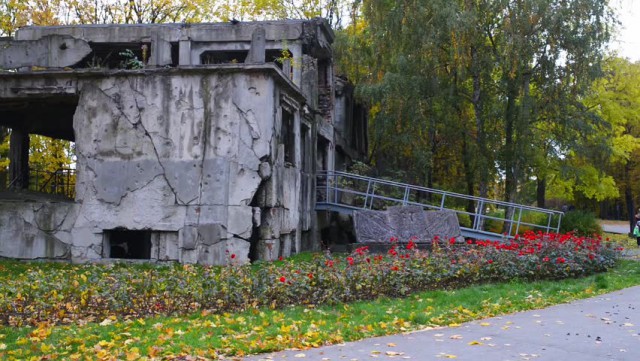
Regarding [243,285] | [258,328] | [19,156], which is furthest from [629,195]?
[258,328]

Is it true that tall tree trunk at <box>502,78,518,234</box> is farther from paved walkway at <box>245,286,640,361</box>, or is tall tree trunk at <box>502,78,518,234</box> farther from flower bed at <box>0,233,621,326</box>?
paved walkway at <box>245,286,640,361</box>

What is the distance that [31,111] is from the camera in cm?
2192

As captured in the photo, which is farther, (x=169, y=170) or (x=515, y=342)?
(x=169, y=170)

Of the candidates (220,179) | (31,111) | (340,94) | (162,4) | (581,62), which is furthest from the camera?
(162,4)

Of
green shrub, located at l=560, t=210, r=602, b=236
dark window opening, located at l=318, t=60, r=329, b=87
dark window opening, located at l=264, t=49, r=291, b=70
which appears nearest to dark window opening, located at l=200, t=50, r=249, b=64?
dark window opening, located at l=264, t=49, r=291, b=70

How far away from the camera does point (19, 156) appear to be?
22531 millimetres

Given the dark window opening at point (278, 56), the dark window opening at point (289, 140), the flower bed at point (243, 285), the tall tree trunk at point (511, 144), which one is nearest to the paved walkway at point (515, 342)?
the flower bed at point (243, 285)

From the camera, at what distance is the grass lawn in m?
7.42

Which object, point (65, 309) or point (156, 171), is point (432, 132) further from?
point (65, 309)

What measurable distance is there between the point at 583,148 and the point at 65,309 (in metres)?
22.1

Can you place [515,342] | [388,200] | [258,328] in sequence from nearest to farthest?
[515,342] → [258,328] → [388,200]

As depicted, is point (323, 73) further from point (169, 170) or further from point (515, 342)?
point (515, 342)

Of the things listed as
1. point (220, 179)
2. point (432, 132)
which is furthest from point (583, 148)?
point (220, 179)

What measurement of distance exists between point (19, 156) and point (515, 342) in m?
19.4
